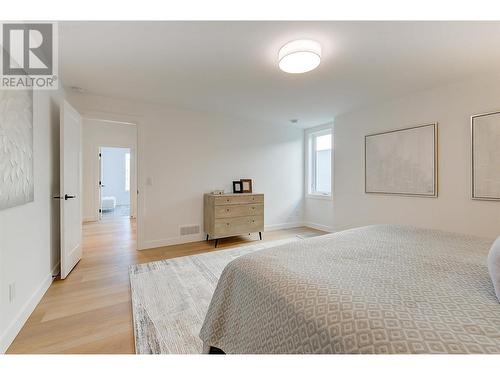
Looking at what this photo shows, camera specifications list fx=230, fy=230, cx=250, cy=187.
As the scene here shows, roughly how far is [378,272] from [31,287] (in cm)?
255

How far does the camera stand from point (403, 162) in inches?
124

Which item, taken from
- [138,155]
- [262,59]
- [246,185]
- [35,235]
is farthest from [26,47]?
[246,185]

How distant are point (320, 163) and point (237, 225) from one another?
2357mm

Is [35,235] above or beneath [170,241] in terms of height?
above

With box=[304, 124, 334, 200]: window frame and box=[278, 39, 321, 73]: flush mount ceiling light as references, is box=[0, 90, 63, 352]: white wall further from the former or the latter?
box=[304, 124, 334, 200]: window frame

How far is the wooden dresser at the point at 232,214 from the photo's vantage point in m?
3.61

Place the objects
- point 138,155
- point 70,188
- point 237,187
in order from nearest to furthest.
Answer: 1. point 70,188
2. point 138,155
3. point 237,187

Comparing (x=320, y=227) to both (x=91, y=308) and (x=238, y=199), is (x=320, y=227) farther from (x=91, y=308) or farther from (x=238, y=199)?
(x=91, y=308)

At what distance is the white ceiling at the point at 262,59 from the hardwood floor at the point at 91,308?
2175 mm

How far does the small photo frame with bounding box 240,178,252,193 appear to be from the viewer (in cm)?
425

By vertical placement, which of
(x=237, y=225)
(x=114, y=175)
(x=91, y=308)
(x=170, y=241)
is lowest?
(x=91, y=308)

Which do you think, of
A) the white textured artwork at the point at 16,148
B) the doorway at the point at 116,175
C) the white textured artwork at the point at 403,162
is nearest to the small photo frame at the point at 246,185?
the white textured artwork at the point at 403,162

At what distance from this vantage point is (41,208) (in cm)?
214
